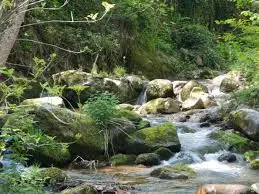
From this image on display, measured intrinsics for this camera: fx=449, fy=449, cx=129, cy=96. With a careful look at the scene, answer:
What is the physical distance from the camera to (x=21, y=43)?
13.2 metres

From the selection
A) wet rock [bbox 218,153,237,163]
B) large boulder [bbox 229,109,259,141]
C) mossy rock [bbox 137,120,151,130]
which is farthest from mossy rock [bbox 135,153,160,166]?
large boulder [bbox 229,109,259,141]

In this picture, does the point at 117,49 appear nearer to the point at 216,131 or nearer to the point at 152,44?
the point at 152,44

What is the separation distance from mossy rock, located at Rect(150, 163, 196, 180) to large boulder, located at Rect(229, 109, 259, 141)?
2384 mm

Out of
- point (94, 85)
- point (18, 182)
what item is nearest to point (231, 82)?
point (94, 85)

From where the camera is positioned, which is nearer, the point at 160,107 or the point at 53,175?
the point at 53,175

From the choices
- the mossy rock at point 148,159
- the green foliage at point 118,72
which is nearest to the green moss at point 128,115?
the mossy rock at point 148,159

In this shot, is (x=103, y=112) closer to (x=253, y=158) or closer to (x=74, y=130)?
(x=74, y=130)

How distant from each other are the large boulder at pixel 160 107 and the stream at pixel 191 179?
2.90 meters

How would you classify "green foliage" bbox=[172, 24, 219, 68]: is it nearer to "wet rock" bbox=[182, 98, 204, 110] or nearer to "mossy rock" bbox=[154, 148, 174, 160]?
"wet rock" bbox=[182, 98, 204, 110]

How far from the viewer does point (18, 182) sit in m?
3.38

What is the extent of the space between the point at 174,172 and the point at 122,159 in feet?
4.18

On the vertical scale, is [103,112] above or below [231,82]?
below

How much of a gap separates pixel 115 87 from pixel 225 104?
3.35 metres

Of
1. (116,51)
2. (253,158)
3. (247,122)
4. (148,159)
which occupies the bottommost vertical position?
(253,158)
